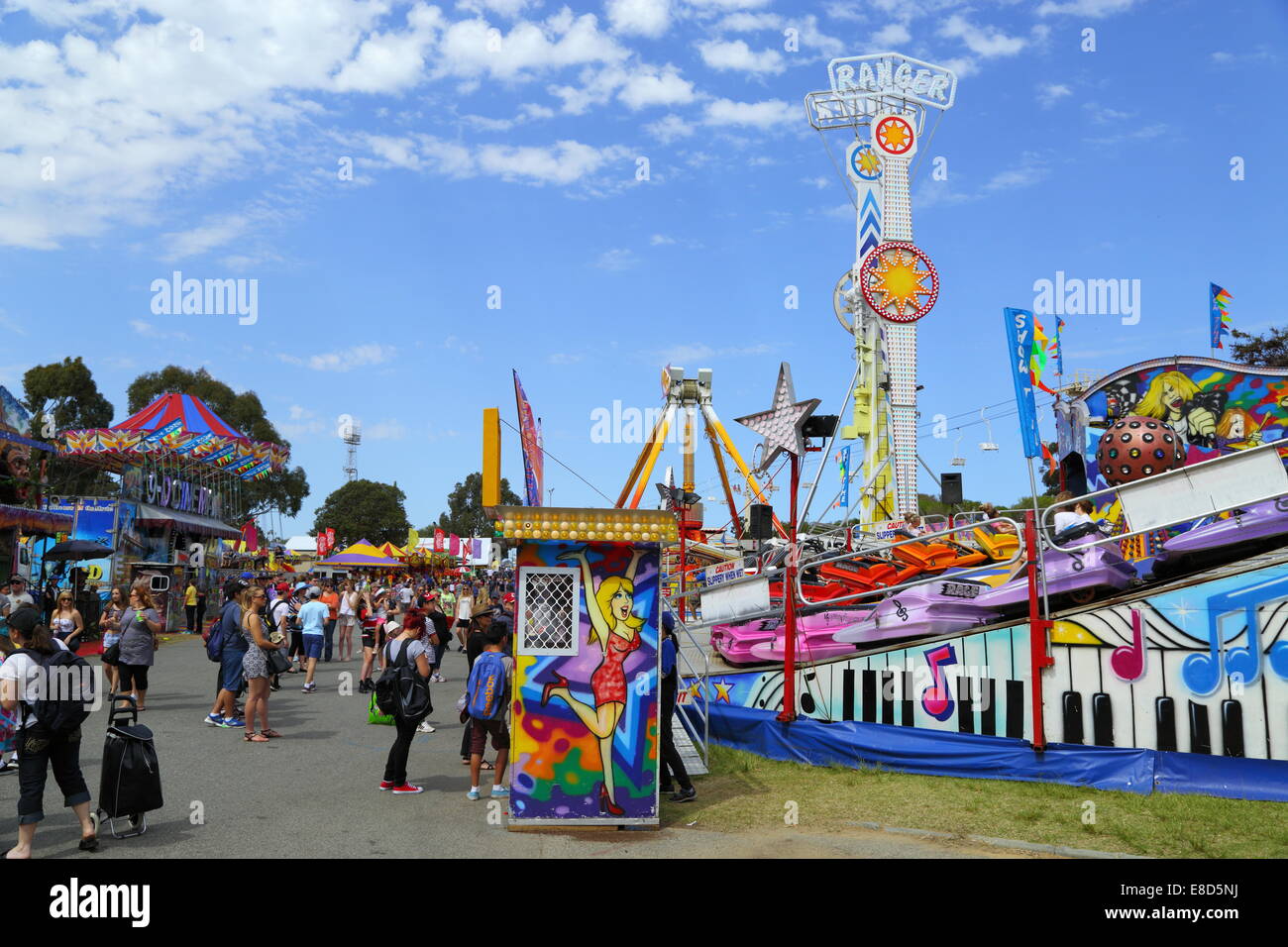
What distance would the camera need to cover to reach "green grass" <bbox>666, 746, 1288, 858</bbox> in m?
7.12

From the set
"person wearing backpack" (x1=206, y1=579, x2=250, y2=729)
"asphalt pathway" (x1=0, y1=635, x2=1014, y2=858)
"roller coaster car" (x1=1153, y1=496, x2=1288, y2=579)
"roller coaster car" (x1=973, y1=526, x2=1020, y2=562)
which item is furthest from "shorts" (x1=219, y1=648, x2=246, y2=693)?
"roller coaster car" (x1=1153, y1=496, x2=1288, y2=579)

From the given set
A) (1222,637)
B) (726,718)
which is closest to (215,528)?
(726,718)

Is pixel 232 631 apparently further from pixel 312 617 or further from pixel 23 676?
pixel 312 617

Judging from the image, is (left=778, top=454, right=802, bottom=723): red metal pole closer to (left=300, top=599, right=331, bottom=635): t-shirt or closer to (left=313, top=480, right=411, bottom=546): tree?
(left=300, top=599, right=331, bottom=635): t-shirt

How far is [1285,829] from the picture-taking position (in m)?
7.18

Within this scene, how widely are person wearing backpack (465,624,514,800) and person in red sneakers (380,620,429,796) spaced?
567 mm

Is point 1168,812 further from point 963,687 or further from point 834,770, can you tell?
point 834,770

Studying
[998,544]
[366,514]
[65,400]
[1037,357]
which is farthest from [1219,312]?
[366,514]

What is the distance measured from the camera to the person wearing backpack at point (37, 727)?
20.5 feet

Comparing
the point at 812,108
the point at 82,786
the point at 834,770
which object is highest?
the point at 812,108

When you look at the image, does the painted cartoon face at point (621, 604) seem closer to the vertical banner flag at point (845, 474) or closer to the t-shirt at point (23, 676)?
the t-shirt at point (23, 676)

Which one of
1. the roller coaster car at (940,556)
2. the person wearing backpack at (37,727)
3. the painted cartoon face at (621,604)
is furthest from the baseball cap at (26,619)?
the roller coaster car at (940,556)

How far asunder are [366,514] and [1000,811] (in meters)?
75.3
